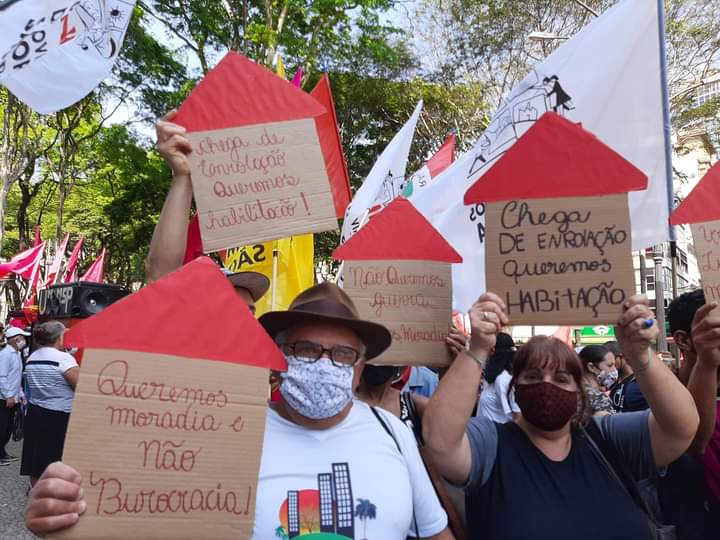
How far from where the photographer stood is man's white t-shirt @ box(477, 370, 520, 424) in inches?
190

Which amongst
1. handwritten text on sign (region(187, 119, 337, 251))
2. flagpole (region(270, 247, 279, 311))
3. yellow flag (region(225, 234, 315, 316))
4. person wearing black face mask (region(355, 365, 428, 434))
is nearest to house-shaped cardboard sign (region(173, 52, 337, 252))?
handwritten text on sign (region(187, 119, 337, 251))

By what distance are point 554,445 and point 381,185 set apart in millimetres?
3256

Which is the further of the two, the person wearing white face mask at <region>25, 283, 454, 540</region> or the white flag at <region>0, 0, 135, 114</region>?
the white flag at <region>0, 0, 135, 114</region>

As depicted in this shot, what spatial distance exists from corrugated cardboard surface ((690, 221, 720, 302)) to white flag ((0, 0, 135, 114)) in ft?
9.59

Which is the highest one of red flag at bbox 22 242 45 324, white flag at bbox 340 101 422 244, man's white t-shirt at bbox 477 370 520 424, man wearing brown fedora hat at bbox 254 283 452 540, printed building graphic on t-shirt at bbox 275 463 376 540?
red flag at bbox 22 242 45 324

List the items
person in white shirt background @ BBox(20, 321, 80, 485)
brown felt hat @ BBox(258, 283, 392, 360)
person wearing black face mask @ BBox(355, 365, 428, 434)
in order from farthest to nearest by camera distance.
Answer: person in white shirt background @ BBox(20, 321, 80, 485)
person wearing black face mask @ BBox(355, 365, 428, 434)
brown felt hat @ BBox(258, 283, 392, 360)

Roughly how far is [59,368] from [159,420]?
4826 millimetres

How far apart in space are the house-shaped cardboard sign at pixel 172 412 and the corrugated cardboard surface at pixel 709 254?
4.96 ft

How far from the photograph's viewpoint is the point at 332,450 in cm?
185

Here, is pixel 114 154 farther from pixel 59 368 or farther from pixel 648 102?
pixel 648 102

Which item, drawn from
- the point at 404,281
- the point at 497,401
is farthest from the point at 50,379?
the point at 404,281

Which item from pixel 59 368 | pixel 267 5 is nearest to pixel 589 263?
pixel 59 368

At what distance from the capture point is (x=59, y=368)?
578 cm

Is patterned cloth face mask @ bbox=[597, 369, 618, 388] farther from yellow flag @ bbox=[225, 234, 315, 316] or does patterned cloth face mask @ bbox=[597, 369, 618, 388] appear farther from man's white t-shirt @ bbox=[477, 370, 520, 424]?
yellow flag @ bbox=[225, 234, 315, 316]
